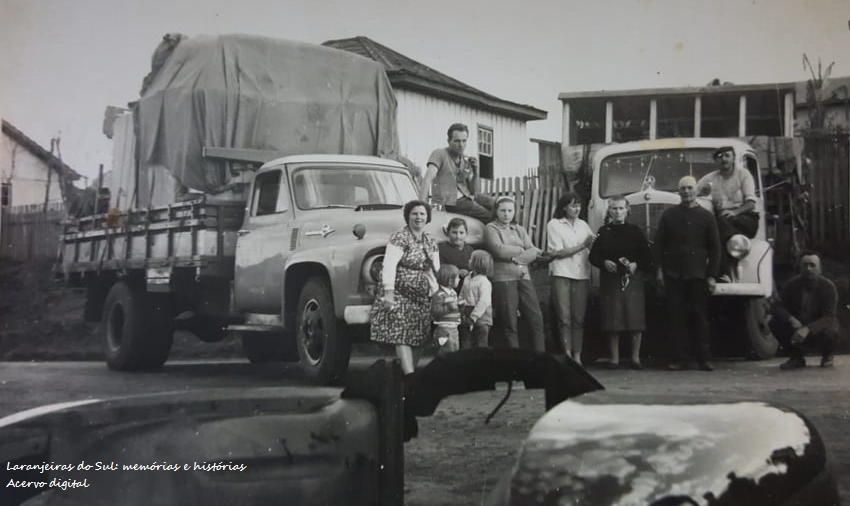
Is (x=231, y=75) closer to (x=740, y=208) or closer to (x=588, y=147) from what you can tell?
(x=588, y=147)

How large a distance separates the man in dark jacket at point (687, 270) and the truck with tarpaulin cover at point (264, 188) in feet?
2.04

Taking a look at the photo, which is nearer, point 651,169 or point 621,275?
point 621,275

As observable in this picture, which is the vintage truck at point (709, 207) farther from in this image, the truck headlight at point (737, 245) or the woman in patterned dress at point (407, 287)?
the woman in patterned dress at point (407, 287)

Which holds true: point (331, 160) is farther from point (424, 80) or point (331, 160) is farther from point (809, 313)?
point (809, 313)

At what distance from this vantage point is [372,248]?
8.29 feet

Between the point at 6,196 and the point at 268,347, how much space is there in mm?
954

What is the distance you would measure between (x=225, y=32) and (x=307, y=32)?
10.0 inches

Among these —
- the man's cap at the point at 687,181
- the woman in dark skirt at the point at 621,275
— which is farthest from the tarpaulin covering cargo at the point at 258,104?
the man's cap at the point at 687,181

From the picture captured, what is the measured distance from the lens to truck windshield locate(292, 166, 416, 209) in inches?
103

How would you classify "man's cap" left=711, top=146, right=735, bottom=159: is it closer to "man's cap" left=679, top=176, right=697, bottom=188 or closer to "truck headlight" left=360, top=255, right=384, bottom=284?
"man's cap" left=679, top=176, right=697, bottom=188

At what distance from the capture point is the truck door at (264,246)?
2658mm

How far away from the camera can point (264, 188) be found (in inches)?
111

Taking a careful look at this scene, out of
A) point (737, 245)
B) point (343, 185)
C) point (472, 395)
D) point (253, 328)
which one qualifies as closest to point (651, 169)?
point (737, 245)

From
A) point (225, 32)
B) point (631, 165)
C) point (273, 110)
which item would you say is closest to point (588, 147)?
point (631, 165)
